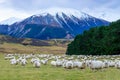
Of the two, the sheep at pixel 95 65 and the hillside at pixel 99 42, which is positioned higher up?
the hillside at pixel 99 42

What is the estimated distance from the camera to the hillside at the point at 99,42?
410 feet

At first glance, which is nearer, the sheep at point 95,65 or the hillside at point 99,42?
the sheep at point 95,65

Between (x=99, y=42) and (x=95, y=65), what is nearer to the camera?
(x=95, y=65)

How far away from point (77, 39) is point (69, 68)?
365ft

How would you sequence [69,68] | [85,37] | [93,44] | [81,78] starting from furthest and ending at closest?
[85,37] < [93,44] < [69,68] < [81,78]

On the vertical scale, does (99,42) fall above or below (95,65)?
above

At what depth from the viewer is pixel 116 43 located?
124m

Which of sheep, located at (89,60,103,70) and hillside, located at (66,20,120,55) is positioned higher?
hillside, located at (66,20,120,55)

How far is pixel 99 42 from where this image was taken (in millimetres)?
134000

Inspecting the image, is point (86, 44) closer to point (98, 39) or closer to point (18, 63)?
point (98, 39)

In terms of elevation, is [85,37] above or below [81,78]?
above

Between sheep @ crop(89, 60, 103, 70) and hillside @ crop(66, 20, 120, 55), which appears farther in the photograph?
hillside @ crop(66, 20, 120, 55)

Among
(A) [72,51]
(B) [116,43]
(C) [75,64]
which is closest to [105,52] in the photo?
(B) [116,43]

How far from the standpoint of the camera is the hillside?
4919 inches
